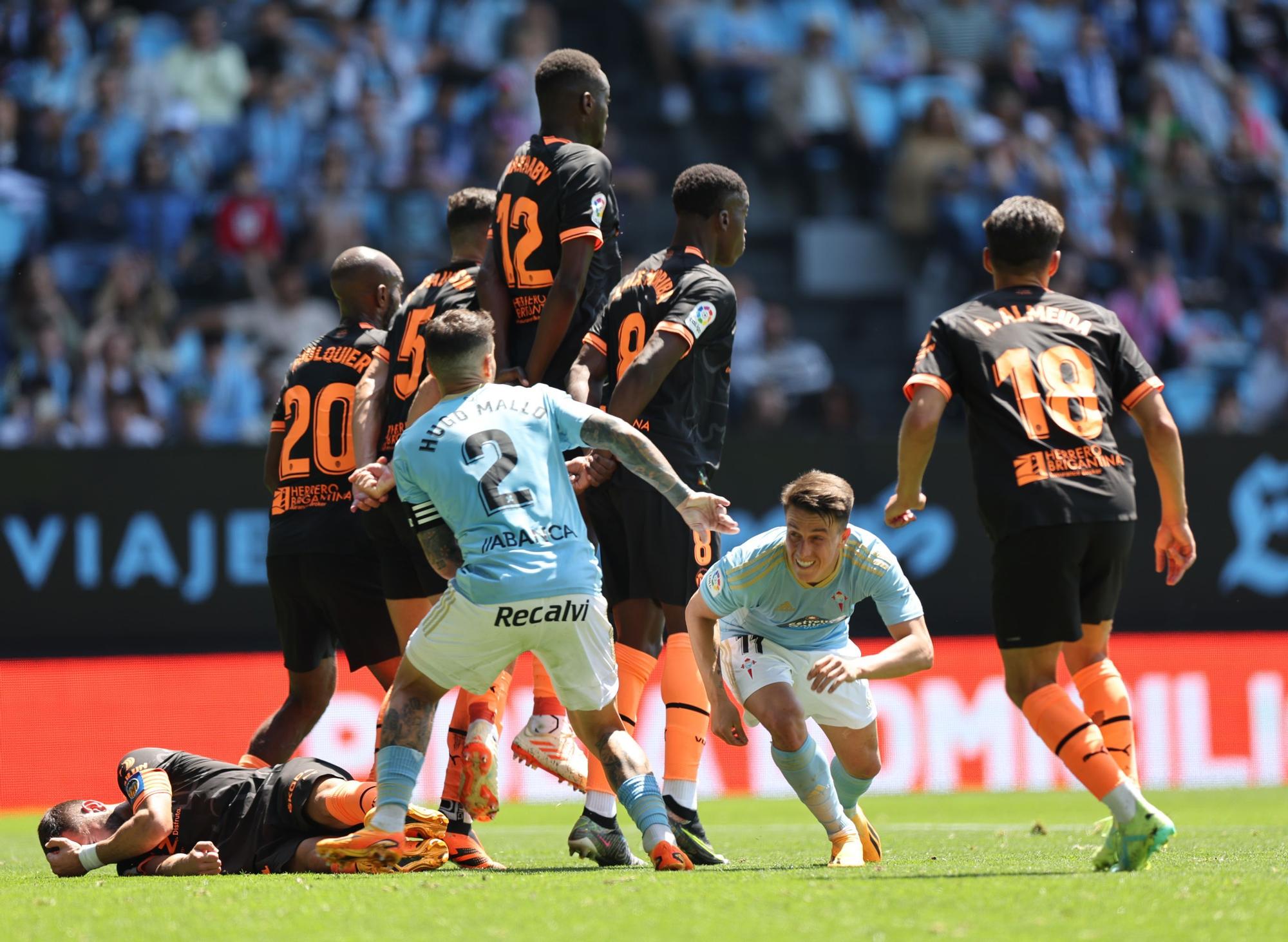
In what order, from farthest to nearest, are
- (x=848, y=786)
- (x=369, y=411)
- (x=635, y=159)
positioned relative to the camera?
(x=635, y=159)
(x=369, y=411)
(x=848, y=786)

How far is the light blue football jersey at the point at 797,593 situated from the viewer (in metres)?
5.91

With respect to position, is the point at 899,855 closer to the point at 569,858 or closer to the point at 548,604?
the point at 569,858

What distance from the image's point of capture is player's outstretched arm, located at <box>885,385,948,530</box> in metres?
5.50

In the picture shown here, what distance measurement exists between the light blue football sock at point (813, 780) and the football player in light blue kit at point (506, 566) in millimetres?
477

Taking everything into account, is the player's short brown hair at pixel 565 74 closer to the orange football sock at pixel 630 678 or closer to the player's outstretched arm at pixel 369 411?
the player's outstretched arm at pixel 369 411

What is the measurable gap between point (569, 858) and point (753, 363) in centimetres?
846

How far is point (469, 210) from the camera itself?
740 centimetres

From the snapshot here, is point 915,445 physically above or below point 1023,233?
below

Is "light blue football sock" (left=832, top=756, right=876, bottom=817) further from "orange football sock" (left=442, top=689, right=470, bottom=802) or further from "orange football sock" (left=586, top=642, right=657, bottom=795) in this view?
"orange football sock" (left=442, top=689, right=470, bottom=802)

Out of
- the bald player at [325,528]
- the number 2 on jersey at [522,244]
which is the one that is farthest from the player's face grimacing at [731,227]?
the bald player at [325,528]

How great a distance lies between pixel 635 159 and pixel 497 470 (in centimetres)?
1155

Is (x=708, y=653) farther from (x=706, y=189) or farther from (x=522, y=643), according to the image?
(x=706, y=189)

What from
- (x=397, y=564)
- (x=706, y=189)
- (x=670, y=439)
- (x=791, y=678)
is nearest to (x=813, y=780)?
(x=791, y=678)

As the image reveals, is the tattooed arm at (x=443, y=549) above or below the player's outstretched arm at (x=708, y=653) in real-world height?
above
